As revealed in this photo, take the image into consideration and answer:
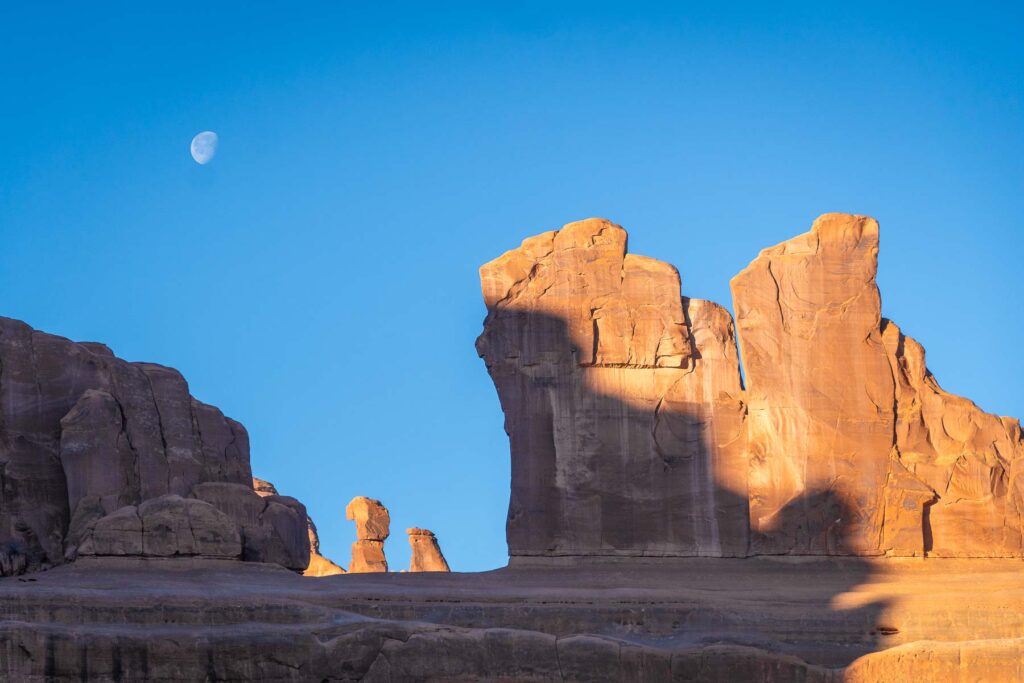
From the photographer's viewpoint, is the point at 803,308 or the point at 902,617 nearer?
the point at 902,617

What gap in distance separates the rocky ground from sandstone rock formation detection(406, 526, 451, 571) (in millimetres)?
15527

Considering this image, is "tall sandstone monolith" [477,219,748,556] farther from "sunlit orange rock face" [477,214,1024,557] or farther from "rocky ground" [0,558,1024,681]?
"rocky ground" [0,558,1024,681]

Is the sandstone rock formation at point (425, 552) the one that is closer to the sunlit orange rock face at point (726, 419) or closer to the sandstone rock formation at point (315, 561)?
the sandstone rock formation at point (315, 561)

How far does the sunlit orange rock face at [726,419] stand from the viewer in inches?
2026

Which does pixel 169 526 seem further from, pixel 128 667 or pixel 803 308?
pixel 803 308

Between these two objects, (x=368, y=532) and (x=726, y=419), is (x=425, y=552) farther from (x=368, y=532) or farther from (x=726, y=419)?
(x=726, y=419)

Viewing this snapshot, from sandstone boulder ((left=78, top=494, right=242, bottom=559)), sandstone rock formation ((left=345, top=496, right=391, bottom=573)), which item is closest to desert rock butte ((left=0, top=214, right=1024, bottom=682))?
sandstone boulder ((left=78, top=494, right=242, bottom=559))

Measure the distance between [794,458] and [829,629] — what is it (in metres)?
5.92

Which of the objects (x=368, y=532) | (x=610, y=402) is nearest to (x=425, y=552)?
(x=368, y=532)

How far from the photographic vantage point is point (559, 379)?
51.8m

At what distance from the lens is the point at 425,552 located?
6638cm

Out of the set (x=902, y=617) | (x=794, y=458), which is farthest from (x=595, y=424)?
(x=902, y=617)

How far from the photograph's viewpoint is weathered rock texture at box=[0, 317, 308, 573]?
48.4 metres

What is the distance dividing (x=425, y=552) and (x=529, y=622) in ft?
64.9
